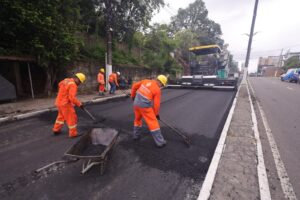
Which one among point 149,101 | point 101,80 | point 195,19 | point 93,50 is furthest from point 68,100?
point 195,19

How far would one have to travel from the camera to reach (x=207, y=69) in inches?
551

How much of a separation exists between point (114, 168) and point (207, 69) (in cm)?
Answer: 1278

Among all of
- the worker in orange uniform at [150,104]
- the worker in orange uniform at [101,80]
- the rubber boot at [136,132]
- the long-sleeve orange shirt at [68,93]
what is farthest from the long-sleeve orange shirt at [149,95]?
the worker in orange uniform at [101,80]

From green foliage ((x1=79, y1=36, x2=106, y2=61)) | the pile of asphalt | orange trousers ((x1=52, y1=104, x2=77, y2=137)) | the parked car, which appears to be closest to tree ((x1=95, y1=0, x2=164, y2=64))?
green foliage ((x1=79, y1=36, x2=106, y2=61))

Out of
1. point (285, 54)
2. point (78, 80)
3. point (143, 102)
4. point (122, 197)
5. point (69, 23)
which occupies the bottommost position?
point (122, 197)

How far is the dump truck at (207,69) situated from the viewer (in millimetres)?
12742

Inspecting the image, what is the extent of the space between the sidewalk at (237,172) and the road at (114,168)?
0.20 m

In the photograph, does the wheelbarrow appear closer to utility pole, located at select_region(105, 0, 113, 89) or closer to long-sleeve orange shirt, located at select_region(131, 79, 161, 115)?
long-sleeve orange shirt, located at select_region(131, 79, 161, 115)

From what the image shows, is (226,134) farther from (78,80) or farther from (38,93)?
(38,93)

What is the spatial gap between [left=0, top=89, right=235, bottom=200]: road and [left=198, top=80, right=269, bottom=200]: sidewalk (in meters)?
0.20

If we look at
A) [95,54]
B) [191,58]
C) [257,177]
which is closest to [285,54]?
[191,58]

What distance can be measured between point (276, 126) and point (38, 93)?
430 inches

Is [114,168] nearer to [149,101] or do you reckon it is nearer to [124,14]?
[149,101]

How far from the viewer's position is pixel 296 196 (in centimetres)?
230
